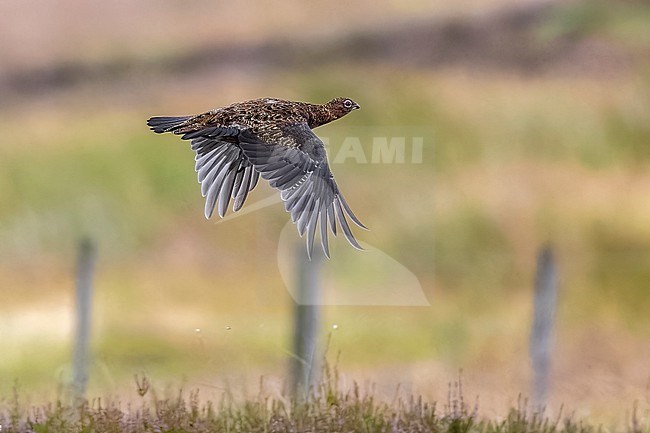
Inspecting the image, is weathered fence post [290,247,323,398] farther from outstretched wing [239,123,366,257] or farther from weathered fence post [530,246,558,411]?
weathered fence post [530,246,558,411]

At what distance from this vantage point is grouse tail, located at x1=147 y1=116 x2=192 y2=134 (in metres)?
6.32

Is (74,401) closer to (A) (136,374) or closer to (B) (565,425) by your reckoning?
(A) (136,374)

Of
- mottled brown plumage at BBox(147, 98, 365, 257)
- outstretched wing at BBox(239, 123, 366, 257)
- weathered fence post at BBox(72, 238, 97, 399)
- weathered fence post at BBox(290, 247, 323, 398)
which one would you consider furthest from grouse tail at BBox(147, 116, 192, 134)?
weathered fence post at BBox(72, 238, 97, 399)

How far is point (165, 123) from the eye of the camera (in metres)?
6.39

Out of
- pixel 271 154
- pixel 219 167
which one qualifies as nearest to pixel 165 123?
pixel 219 167

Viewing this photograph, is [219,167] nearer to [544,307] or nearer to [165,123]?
[165,123]

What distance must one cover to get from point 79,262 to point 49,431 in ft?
7.53

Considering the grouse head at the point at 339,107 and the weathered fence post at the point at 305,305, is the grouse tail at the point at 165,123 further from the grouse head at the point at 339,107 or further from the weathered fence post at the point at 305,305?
the weathered fence post at the point at 305,305

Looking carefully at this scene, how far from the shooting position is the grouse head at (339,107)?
6535mm

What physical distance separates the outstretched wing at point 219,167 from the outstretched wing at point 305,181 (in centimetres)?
22

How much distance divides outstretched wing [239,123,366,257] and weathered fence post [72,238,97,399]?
85.8 inches

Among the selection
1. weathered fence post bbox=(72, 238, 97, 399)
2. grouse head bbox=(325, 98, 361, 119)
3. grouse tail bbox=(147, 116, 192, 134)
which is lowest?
weathered fence post bbox=(72, 238, 97, 399)

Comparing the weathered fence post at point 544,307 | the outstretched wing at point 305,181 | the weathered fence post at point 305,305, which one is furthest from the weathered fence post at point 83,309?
the weathered fence post at point 544,307

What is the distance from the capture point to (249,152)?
630 cm
